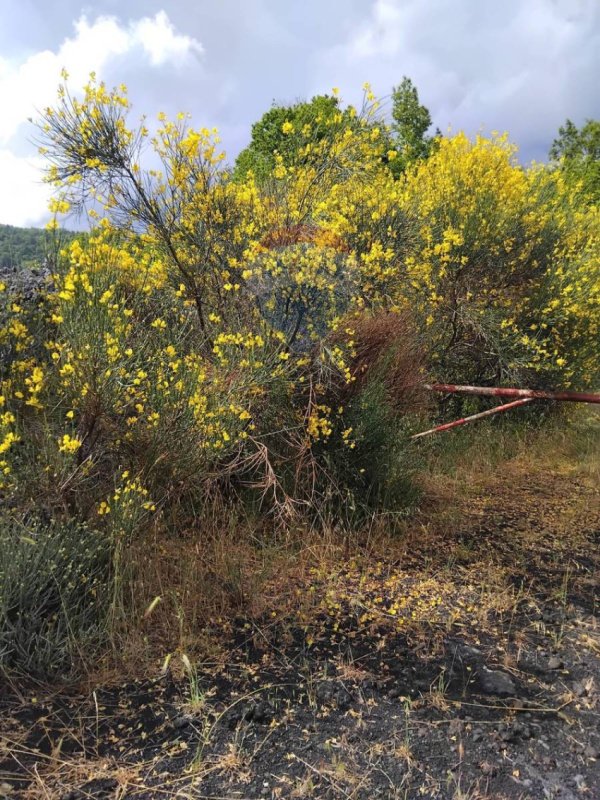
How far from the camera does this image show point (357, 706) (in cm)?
215

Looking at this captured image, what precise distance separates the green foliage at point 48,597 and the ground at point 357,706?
136 mm

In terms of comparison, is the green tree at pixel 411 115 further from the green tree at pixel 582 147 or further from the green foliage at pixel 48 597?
the green foliage at pixel 48 597

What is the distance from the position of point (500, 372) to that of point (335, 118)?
3753 mm

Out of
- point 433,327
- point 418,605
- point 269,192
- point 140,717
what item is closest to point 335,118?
point 269,192

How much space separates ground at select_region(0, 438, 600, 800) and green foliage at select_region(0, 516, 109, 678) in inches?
5.3

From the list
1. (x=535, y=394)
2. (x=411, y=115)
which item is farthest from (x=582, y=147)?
(x=535, y=394)

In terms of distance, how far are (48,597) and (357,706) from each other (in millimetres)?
1302

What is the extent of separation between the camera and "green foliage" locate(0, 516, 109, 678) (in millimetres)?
2160

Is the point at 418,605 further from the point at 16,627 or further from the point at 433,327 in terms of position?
the point at 433,327

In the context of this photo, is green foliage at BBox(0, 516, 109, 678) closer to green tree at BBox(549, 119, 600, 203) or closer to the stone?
the stone

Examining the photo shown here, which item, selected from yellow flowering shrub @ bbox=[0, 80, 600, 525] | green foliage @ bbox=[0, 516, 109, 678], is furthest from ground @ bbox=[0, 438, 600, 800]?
yellow flowering shrub @ bbox=[0, 80, 600, 525]

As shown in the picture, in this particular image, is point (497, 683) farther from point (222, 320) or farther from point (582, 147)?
point (582, 147)

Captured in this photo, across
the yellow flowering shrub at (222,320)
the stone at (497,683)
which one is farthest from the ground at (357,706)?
the yellow flowering shrub at (222,320)

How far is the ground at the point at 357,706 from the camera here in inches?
70.7
